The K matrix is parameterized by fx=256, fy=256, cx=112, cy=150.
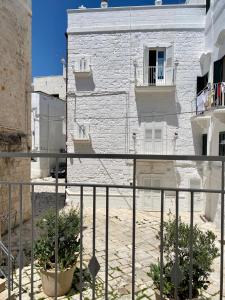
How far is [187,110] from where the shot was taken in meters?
11.4

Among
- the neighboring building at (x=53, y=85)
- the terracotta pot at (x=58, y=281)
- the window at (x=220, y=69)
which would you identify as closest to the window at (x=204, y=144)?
the window at (x=220, y=69)

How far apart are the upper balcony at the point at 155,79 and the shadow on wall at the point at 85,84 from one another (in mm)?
2060

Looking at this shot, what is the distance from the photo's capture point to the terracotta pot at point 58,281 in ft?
15.2

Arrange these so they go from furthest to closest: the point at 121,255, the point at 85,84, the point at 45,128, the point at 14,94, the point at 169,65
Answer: the point at 45,128 < the point at 85,84 < the point at 169,65 < the point at 14,94 < the point at 121,255

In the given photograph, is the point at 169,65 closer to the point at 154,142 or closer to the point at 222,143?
the point at 154,142

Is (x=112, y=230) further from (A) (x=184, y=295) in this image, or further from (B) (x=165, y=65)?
(B) (x=165, y=65)

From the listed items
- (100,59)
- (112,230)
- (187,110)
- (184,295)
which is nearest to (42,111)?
(100,59)

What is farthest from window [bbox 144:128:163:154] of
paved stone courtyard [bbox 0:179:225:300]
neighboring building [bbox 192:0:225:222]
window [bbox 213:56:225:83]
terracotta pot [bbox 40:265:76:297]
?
terracotta pot [bbox 40:265:76:297]

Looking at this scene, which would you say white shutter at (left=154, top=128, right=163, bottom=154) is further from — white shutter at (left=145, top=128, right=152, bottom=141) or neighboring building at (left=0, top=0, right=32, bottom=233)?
neighboring building at (left=0, top=0, right=32, bottom=233)

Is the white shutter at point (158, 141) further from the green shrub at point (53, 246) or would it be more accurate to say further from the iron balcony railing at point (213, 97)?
the green shrub at point (53, 246)

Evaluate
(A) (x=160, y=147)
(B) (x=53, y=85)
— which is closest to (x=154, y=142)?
(A) (x=160, y=147)

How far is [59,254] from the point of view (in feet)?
15.3

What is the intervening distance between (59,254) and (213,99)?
7587mm

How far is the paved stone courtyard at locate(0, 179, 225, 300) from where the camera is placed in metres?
4.95
